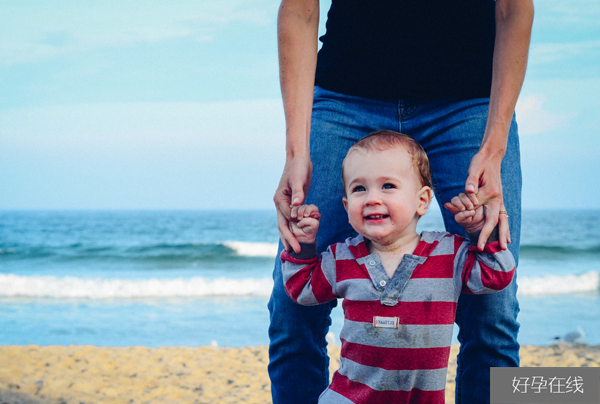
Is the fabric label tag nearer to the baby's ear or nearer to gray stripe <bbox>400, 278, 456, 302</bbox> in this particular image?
gray stripe <bbox>400, 278, 456, 302</bbox>

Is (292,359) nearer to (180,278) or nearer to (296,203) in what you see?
(296,203)

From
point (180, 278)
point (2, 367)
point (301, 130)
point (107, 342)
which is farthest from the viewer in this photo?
point (180, 278)

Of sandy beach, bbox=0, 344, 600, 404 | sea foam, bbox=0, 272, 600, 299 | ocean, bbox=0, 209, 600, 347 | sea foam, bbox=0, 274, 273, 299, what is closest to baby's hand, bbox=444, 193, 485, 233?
sandy beach, bbox=0, 344, 600, 404

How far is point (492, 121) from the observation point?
162cm

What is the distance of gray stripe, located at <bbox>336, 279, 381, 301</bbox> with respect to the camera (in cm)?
155

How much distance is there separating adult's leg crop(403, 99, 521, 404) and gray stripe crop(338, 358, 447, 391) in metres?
0.25

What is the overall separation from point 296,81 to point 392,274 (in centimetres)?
74

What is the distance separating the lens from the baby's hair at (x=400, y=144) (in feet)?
5.39

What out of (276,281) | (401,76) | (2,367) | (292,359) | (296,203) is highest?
(401,76)

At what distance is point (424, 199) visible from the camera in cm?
167

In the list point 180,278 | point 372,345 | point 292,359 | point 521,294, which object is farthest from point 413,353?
point 180,278

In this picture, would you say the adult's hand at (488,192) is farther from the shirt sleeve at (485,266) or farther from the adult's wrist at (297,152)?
the adult's wrist at (297,152)

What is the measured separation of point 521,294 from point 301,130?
924 cm

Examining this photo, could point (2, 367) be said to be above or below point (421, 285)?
below
